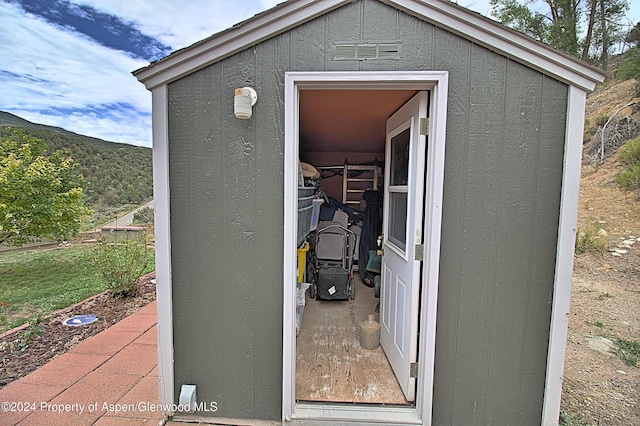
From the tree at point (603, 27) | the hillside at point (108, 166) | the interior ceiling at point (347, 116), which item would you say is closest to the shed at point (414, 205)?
the interior ceiling at point (347, 116)

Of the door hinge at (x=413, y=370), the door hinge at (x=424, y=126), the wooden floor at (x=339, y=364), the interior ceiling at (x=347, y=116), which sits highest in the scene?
the interior ceiling at (x=347, y=116)

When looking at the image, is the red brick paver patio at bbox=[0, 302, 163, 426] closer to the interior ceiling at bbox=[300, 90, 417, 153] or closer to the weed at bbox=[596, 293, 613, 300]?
the interior ceiling at bbox=[300, 90, 417, 153]

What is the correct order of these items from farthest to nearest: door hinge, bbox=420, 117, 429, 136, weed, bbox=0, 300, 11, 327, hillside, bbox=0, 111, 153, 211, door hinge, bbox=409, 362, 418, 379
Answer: hillside, bbox=0, 111, 153, 211
weed, bbox=0, 300, 11, 327
door hinge, bbox=409, 362, 418, 379
door hinge, bbox=420, 117, 429, 136

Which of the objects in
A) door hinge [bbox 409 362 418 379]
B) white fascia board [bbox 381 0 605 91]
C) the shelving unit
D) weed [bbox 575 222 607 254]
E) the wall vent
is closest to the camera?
white fascia board [bbox 381 0 605 91]

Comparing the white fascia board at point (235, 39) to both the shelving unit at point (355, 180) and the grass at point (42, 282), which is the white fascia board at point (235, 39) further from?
the shelving unit at point (355, 180)

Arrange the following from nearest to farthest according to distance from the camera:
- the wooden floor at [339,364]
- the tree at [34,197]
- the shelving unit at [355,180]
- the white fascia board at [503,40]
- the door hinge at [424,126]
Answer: the white fascia board at [503,40], the door hinge at [424,126], the wooden floor at [339,364], the tree at [34,197], the shelving unit at [355,180]

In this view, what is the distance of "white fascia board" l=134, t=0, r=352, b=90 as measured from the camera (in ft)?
5.91

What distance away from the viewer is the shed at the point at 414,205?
1821 mm

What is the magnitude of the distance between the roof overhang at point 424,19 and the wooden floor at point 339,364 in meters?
2.35

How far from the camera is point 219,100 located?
1.91 meters

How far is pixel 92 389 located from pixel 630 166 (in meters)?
11.5

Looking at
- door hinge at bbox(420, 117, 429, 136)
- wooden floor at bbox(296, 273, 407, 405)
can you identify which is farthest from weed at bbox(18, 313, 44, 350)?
door hinge at bbox(420, 117, 429, 136)

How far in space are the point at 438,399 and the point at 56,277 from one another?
6.30 meters

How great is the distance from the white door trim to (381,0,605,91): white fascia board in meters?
0.29
